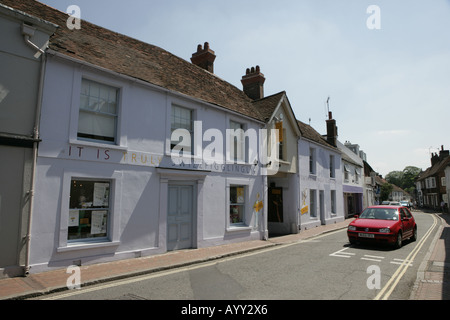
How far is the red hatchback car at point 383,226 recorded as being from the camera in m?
10.5

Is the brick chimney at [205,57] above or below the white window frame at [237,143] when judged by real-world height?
above

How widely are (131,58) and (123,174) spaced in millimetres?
4703

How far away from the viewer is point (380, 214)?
38.8 ft

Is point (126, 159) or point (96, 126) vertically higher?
point (96, 126)

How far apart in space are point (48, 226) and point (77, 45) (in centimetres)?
561

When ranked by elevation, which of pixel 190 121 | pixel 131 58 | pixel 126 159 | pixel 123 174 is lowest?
pixel 123 174

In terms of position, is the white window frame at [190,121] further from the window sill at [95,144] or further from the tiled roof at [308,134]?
the tiled roof at [308,134]

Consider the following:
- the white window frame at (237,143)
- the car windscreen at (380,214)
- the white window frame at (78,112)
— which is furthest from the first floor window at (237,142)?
the car windscreen at (380,214)

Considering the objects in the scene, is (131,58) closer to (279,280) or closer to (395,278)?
(279,280)

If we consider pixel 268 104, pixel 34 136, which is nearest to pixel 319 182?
pixel 268 104

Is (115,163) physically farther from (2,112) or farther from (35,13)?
(35,13)

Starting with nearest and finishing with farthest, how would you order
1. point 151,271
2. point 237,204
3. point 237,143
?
point 151,271 < point 237,204 < point 237,143

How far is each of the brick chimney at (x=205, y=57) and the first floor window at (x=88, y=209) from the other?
34.4 feet

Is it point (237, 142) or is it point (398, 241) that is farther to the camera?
point (237, 142)
